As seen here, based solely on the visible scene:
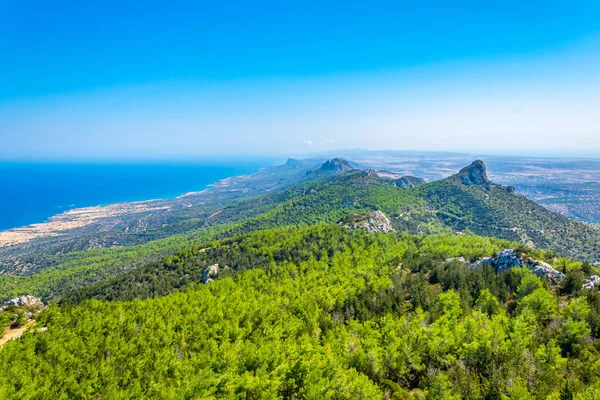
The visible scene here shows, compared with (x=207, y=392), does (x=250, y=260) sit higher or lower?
lower

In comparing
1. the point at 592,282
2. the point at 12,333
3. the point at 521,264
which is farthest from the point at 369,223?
the point at 12,333

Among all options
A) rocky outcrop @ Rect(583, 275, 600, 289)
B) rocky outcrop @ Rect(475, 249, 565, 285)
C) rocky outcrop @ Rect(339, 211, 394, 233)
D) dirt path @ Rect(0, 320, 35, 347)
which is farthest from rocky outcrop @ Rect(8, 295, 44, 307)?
rocky outcrop @ Rect(583, 275, 600, 289)

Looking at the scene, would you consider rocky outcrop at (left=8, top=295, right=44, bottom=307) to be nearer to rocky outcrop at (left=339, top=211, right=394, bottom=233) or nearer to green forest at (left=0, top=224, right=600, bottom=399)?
green forest at (left=0, top=224, right=600, bottom=399)

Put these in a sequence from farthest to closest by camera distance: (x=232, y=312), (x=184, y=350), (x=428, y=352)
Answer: (x=232, y=312) → (x=184, y=350) → (x=428, y=352)

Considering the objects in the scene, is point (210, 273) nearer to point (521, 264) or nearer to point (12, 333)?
point (12, 333)

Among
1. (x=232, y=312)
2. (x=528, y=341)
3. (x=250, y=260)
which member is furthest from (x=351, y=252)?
(x=528, y=341)

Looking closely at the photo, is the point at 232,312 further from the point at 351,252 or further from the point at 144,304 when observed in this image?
the point at 351,252
